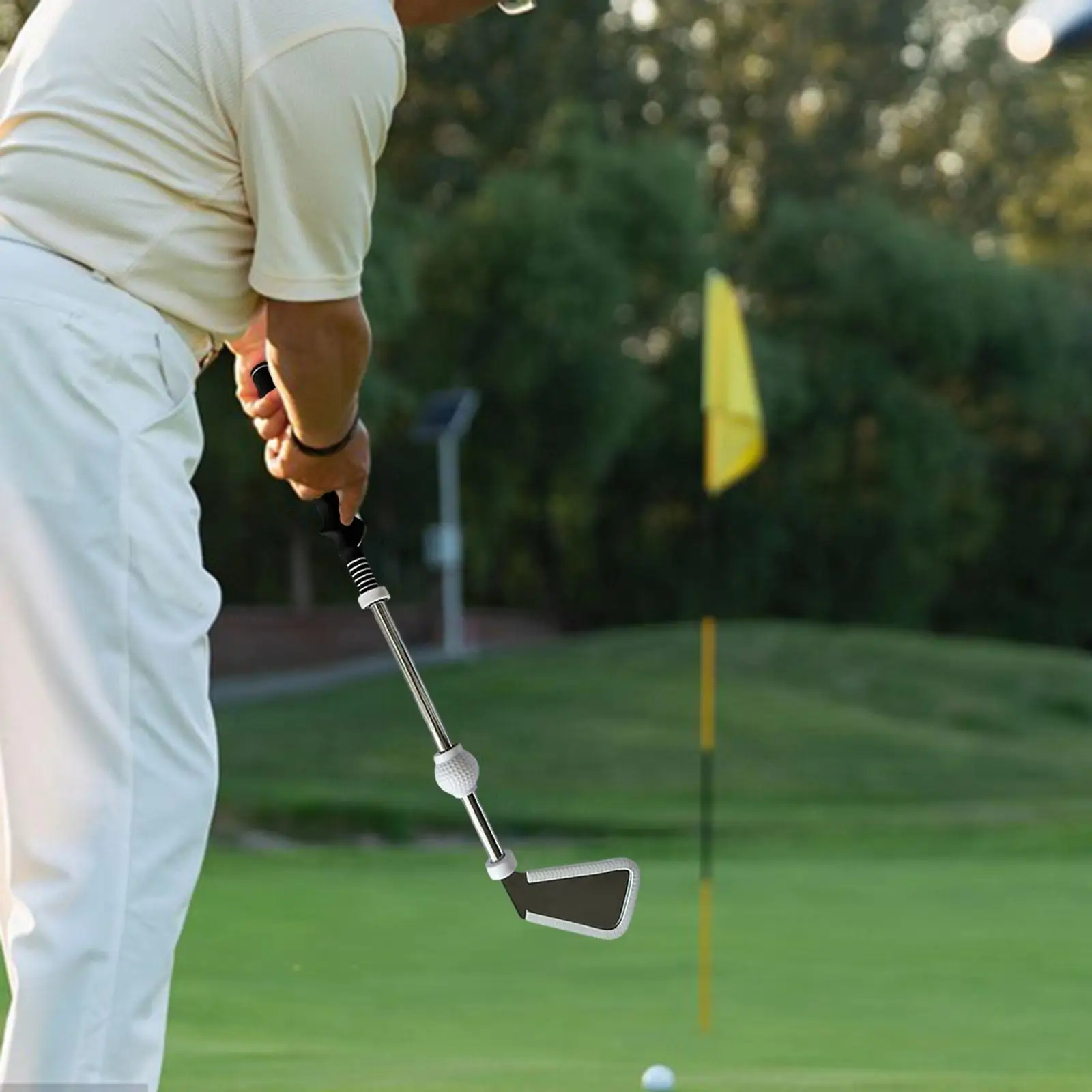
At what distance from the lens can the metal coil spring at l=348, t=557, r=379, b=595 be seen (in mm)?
2615

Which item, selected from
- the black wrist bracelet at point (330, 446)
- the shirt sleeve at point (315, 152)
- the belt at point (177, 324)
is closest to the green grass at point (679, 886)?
the black wrist bracelet at point (330, 446)

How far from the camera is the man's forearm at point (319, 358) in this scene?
2.16m

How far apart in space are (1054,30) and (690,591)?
27673 millimetres

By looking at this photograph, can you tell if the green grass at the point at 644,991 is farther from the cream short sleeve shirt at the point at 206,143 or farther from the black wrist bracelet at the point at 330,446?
the cream short sleeve shirt at the point at 206,143

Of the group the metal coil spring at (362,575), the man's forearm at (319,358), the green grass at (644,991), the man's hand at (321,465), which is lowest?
the green grass at (644,991)

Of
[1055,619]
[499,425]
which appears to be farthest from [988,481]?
[499,425]

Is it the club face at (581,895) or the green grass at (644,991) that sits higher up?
the club face at (581,895)

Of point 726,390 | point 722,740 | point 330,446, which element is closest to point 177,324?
point 330,446

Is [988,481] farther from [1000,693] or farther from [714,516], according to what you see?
[1000,693]

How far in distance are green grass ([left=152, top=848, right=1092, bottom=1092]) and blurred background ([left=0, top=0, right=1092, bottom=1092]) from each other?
0.08ft

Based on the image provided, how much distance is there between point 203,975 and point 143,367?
3805mm

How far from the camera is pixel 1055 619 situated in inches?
1309

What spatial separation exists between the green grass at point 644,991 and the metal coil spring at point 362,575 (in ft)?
3.90

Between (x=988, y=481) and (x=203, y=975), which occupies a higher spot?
(x=203, y=975)
